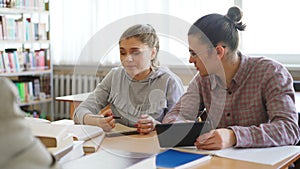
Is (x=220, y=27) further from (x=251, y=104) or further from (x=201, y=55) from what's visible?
(x=251, y=104)

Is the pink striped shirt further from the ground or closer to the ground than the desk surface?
further from the ground

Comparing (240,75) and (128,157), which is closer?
(128,157)

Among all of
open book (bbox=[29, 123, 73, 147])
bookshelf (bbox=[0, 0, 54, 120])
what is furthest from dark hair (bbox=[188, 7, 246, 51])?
bookshelf (bbox=[0, 0, 54, 120])

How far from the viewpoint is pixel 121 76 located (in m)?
2.04

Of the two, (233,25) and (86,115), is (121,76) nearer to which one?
(86,115)

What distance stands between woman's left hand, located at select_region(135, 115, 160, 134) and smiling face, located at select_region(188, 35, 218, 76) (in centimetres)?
28

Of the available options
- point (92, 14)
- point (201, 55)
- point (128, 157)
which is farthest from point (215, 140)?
point (92, 14)

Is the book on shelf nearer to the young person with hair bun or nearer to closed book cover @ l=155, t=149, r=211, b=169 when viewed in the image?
the young person with hair bun

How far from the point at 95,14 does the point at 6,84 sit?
13.4ft

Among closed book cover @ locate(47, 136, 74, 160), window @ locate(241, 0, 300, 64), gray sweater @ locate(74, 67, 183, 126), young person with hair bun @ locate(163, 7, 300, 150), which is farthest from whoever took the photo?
window @ locate(241, 0, 300, 64)

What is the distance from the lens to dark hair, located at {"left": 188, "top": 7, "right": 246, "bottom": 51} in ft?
5.67

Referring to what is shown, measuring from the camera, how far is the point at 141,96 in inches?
77.2

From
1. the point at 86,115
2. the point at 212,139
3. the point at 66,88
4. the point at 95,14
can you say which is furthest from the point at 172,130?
the point at 66,88

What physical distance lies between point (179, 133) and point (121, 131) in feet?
1.07
